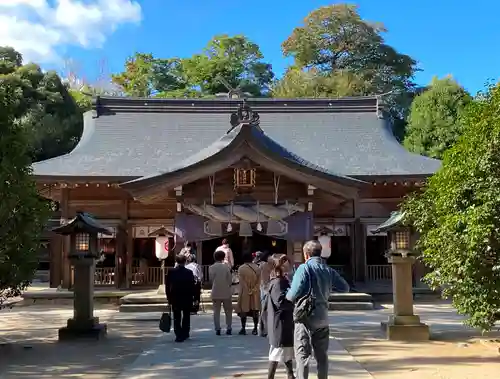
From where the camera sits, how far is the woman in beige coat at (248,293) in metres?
10.2

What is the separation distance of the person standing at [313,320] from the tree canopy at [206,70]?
127ft

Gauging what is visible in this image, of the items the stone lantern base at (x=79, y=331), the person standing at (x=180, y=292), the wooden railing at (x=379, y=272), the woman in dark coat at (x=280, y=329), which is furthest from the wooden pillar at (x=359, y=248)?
the woman in dark coat at (x=280, y=329)

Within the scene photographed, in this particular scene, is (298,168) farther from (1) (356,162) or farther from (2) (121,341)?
(2) (121,341)

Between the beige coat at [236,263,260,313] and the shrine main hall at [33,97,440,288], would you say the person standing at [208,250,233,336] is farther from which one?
the shrine main hall at [33,97,440,288]

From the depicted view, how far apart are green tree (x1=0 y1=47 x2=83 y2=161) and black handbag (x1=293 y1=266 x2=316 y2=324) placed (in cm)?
2721

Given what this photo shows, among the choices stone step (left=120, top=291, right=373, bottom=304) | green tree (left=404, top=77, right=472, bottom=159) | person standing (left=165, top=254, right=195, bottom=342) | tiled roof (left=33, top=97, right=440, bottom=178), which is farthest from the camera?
green tree (left=404, top=77, right=472, bottom=159)

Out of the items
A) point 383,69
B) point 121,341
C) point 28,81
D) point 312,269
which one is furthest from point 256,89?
point 312,269

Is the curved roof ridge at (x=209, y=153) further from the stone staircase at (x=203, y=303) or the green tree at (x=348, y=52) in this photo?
the green tree at (x=348, y=52)

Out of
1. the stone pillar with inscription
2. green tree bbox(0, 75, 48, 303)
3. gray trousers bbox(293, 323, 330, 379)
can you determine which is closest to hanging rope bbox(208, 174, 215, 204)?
the stone pillar with inscription

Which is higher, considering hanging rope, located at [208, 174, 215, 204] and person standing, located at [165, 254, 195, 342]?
hanging rope, located at [208, 174, 215, 204]

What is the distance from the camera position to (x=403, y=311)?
10.1 meters

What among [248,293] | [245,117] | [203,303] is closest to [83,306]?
[248,293]

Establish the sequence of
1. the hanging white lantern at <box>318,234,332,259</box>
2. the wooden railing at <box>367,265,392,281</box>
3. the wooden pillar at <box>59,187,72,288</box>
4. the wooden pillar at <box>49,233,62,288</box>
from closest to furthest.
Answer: the hanging white lantern at <box>318,234,332,259</box>, the wooden pillar at <box>59,187,72,288</box>, the wooden pillar at <box>49,233,62,288</box>, the wooden railing at <box>367,265,392,281</box>

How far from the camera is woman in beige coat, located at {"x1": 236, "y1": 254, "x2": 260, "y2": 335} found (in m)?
10.2
